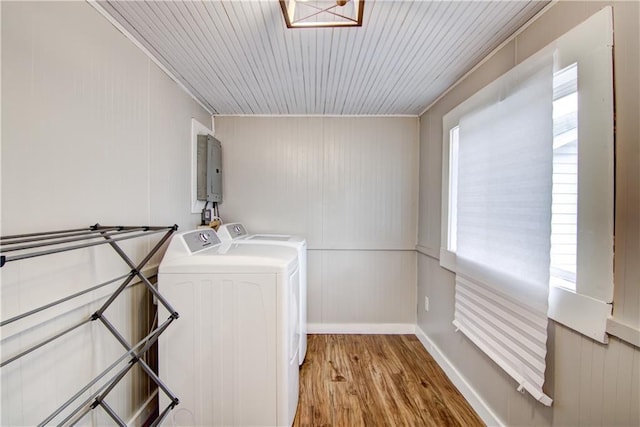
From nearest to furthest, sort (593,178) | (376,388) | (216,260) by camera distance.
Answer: (593,178)
(216,260)
(376,388)

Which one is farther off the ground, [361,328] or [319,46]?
[319,46]

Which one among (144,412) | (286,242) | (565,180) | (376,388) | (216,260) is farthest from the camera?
(286,242)

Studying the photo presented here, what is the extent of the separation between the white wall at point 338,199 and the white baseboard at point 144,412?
140cm

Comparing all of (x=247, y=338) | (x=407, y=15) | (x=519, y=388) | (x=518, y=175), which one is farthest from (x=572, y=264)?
(x=247, y=338)

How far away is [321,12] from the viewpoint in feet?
3.72

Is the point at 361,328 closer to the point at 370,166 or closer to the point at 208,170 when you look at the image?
the point at 370,166

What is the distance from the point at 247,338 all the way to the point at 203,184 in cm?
142

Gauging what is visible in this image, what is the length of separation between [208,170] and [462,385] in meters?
2.59

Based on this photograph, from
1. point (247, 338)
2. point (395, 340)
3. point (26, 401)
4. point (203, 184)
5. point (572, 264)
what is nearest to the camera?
point (26, 401)

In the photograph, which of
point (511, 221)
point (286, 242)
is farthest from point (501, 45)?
point (286, 242)

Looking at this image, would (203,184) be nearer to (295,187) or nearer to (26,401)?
(295,187)

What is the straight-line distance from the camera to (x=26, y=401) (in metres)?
0.90

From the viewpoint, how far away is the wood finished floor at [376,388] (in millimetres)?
1562

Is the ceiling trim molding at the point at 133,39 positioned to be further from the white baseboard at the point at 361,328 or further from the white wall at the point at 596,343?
the white baseboard at the point at 361,328
